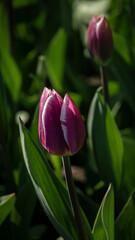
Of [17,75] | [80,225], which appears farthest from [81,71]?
[80,225]

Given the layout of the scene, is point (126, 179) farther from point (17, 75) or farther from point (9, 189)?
point (17, 75)

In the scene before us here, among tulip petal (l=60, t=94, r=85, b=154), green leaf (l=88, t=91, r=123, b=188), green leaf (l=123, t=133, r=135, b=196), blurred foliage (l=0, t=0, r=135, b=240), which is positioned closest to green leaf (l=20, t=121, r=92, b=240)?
blurred foliage (l=0, t=0, r=135, b=240)

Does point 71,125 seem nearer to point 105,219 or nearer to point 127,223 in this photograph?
point 105,219

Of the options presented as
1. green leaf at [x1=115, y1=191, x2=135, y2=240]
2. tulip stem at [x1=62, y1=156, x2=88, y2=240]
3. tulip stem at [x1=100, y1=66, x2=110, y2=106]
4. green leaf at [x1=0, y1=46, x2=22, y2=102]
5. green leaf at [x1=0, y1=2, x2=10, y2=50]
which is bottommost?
green leaf at [x1=115, y1=191, x2=135, y2=240]

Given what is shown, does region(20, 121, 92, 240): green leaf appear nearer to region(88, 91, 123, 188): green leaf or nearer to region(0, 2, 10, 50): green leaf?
region(88, 91, 123, 188): green leaf

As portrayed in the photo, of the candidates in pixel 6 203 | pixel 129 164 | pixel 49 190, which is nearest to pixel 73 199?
pixel 49 190

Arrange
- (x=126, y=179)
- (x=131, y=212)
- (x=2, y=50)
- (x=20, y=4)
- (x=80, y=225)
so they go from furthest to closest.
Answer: (x=20, y=4) < (x=2, y=50) < (x=126, y=179) < (x=131, y=212) < (x=80, y=225)

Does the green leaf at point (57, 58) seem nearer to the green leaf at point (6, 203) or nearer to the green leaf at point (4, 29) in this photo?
the green leaf at point (4, 29)
